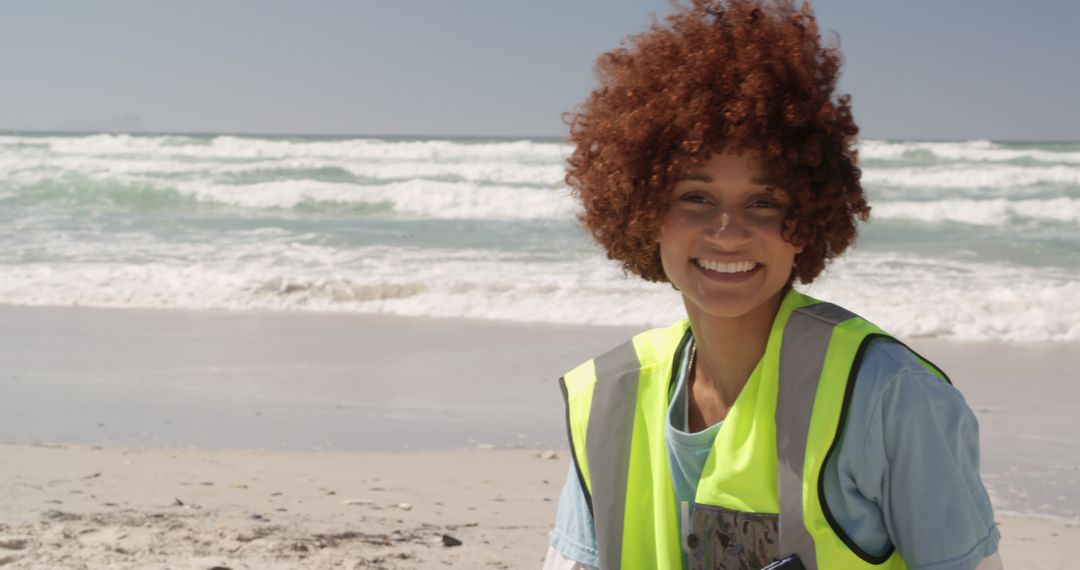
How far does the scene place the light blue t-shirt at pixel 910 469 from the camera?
1.41 metres

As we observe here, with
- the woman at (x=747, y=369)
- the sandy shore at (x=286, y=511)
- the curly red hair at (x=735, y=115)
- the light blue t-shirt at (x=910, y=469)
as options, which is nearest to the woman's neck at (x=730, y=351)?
the woman at (x=747, y=369)

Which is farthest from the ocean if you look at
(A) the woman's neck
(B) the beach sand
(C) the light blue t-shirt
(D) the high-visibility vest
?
(B) the beach sand

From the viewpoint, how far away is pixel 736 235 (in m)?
1.66

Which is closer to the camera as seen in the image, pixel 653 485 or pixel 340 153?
pixel 653 485

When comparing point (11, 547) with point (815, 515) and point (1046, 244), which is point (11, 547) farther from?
point (1046, 244)

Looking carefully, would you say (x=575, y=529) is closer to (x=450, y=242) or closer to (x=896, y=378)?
(x=896, y=378)

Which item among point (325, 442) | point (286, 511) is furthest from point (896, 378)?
point (325, 442)

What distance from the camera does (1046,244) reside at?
49.2 ft

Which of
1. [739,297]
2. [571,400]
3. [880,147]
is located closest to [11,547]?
[571,400]

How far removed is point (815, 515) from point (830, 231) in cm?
45

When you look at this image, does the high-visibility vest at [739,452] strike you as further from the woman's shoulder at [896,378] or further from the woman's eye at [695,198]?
the woman's eye at [695,198]

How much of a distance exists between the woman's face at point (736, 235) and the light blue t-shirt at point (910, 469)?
10.0 inches

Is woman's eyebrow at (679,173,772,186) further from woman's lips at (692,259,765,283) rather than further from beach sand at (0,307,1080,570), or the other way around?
beach sand at (0,307,1080,570)

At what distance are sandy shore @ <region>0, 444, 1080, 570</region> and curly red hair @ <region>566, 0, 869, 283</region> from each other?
2.15 m
